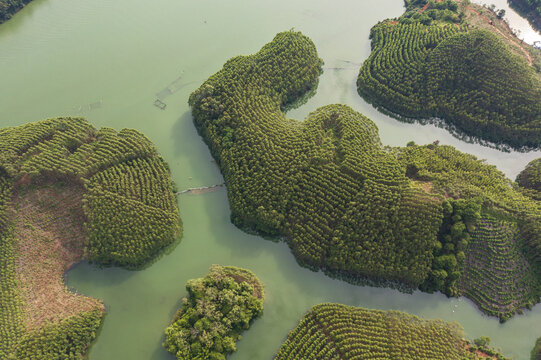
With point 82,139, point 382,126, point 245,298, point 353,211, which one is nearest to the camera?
point 245,298

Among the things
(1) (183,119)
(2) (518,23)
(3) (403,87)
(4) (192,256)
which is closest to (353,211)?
(4) (192,256)

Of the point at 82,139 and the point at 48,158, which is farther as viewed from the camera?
the point at 82,139

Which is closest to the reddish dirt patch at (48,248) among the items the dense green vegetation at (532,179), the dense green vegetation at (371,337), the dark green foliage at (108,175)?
the dark green foliage at (108,175)

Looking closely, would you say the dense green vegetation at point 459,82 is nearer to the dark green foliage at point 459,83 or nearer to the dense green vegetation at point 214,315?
the dark green foliage at point 459,83

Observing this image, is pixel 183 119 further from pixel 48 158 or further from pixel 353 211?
pixel 353 211

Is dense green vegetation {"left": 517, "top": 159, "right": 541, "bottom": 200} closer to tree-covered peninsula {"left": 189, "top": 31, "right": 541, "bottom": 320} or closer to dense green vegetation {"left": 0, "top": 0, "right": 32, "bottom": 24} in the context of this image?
tree-covered peninsula {"left": 189, "top": 31, "right": 541, "bottom": 320}

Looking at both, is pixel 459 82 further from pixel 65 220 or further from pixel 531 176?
pixel 65 220
